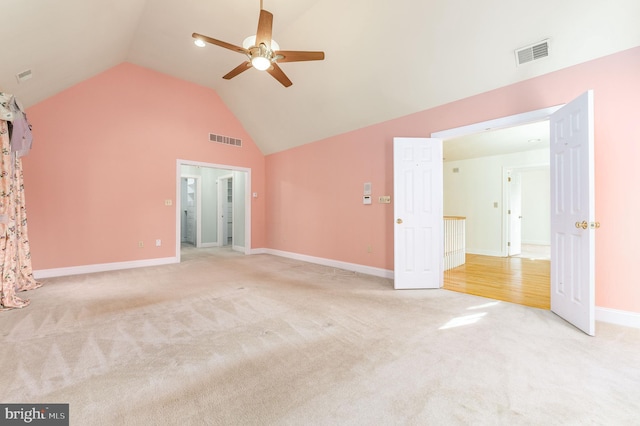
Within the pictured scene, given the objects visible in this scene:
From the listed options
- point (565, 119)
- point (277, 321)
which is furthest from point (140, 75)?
point (565, 119)

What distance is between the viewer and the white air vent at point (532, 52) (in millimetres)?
2792

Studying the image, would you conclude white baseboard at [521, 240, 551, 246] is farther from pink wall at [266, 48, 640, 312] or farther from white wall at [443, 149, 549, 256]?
pink wall at [266, 48, 640, 312]

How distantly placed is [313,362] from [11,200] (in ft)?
13.6

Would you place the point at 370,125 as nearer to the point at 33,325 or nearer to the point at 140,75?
the point at 140,75

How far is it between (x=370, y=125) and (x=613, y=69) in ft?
9.57

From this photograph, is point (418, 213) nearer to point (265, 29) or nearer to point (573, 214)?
point (573, 214)

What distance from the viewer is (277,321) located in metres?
2.62

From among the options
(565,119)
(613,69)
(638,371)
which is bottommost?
(638,371)

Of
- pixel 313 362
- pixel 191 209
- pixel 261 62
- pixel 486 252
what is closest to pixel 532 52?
pixel 261 62

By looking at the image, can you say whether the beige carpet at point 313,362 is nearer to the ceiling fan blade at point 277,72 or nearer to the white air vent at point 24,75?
the ceiling fan blade at point 277,72

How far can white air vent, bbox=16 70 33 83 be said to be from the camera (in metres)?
3.32

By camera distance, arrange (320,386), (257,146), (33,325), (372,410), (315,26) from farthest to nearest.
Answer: (257,146)
(315,26)
(33,325)
(320,386)
(372,410)

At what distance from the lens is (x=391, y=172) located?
444 cm

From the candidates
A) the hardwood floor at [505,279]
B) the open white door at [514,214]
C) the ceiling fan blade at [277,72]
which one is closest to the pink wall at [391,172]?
the hardwood floor at [505,279]
